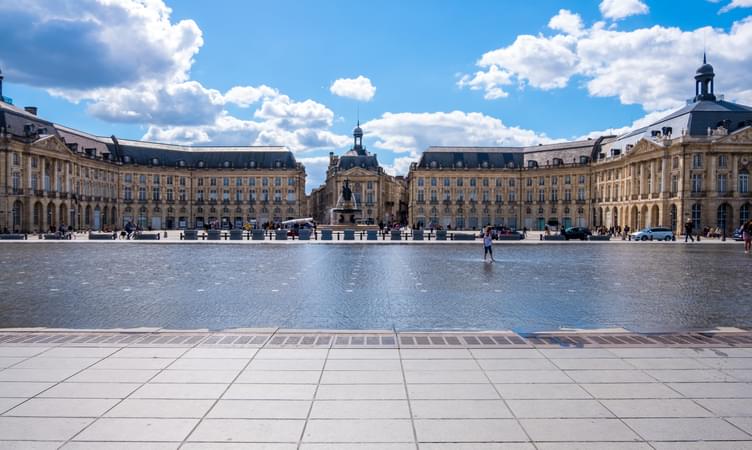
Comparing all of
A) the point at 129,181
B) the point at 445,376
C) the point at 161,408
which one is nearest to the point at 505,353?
the point at 445,376

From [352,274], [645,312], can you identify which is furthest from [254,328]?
[352,274]

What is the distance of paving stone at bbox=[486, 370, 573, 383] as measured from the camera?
23.0 feet

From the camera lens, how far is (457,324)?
36.3 feet

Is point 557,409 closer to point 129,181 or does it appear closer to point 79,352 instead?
point 79,352

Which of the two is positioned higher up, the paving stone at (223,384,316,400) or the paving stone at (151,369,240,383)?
the paving stone at (151,369,240,383)

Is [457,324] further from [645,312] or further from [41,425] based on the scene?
[41,425]

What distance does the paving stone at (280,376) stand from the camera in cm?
697

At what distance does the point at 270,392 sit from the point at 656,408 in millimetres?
4554

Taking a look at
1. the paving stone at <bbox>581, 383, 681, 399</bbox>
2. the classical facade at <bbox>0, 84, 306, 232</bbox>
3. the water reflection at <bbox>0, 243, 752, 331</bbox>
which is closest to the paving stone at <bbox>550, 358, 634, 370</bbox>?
the paving stone at <bbox>581, 383, 681, 399</bbox>

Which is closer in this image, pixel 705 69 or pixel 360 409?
pixel 360 409

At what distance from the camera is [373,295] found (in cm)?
1509

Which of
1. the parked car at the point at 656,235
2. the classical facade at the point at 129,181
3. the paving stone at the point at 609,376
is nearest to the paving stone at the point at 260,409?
the paving stone at the point at 609,376

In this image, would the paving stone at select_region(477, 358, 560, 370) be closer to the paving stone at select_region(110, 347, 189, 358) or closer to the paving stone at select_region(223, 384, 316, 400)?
the paving stone at select_region(223, 384, 316, 400)

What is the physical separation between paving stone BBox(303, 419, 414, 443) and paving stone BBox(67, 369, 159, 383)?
284 cm
